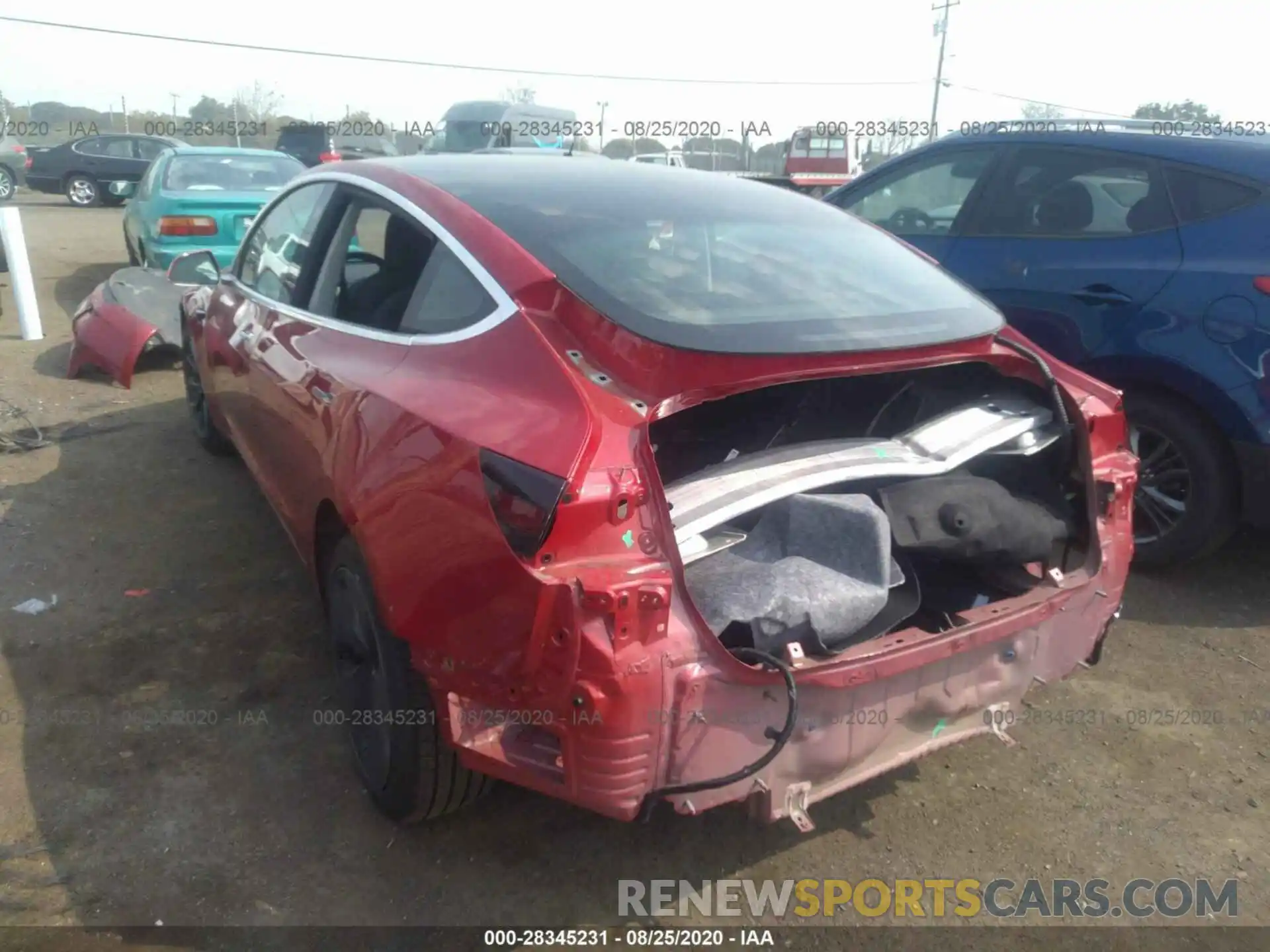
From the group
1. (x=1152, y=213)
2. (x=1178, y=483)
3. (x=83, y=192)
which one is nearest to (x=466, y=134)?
(x=83, y=192)

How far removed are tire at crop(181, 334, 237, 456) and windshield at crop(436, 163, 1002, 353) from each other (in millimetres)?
2790

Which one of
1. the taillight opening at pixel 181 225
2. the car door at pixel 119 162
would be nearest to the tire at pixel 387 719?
the taillight opening at pixel 181 225

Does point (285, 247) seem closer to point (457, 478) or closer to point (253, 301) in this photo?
point (253, 301)

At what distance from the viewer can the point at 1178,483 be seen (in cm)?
397

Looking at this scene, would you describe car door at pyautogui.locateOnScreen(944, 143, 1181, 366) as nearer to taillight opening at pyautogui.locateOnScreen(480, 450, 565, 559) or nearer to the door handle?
the door handle

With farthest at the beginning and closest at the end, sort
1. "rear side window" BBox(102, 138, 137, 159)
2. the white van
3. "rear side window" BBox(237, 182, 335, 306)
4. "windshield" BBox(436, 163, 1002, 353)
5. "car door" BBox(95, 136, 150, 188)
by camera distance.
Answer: "rear side window" BBox(102, 138, 137, 159) < "car door" BBox(95, 136, 150, 188) < the white van < "rear side window" BBox(237, 182, 335, 306) < "windshield" BBox(436, 163, 1002, 353)

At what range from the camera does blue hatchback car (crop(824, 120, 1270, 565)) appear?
3648 mm

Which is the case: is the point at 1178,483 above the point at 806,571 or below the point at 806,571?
below

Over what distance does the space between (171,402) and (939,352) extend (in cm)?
536

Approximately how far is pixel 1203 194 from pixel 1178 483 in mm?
1170

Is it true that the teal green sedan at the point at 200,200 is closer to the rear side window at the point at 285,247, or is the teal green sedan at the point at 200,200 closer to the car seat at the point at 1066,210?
the rear side window at the point at 285,247

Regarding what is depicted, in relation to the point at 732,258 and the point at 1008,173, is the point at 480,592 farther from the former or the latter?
the point at 1008,173

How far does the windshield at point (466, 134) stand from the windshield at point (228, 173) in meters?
9.93

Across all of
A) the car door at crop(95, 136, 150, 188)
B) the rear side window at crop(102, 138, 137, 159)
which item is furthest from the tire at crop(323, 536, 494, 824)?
the rear side window at crop(102, 138, 137, 159)
